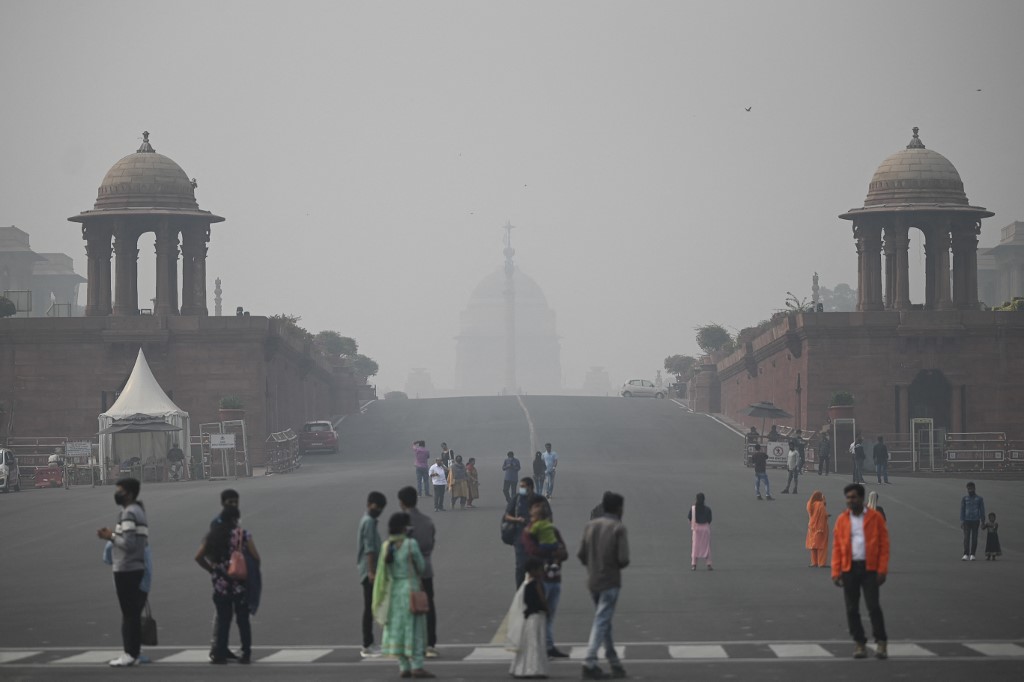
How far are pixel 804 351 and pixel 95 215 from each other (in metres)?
29.8

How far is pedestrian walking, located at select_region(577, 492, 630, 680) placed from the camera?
16.5 metres

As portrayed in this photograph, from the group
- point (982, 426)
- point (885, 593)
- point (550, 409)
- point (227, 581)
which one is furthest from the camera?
point (550, 409)

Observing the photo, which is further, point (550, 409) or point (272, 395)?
point (550, 409)

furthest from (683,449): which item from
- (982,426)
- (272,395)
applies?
(272,395)

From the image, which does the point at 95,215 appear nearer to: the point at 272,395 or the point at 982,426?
the point at 272,395

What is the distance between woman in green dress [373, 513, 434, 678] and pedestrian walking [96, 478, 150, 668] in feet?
9.14

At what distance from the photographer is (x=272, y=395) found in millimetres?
66750

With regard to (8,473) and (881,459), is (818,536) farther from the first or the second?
(8,473)

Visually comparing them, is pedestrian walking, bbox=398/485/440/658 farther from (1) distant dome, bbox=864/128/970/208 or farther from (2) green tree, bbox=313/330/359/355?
(2) green tree, bbox=313/330/359/355

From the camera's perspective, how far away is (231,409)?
59469 mm

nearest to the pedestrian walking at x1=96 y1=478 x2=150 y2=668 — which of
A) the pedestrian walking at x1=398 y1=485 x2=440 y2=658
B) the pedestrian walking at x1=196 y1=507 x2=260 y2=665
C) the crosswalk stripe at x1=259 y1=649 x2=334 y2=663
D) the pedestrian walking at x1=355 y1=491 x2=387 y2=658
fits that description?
the pedestrian walking at x1=196 y1=507 x2=260 y2=665

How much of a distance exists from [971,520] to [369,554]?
A: 50.6 feet

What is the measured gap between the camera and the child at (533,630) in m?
16.3

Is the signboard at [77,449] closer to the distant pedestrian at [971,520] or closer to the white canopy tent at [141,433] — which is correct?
the white canopy tent at [141,433]
